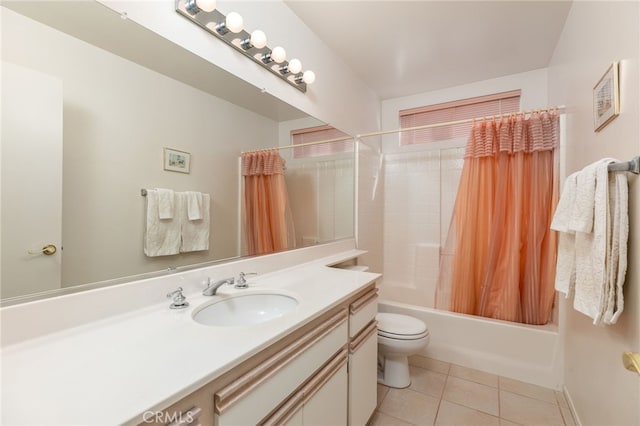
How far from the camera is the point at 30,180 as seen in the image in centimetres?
77

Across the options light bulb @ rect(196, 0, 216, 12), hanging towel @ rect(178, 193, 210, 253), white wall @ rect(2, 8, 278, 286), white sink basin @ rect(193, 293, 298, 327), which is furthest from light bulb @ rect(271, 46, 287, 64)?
white sink basin @ rect(193, 293, 298, 327)

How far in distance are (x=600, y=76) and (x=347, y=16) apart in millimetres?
1402

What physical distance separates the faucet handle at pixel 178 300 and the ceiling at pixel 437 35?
1764mm

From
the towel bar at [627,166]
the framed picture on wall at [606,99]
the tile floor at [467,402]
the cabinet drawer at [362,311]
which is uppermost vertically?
the framed picture on wall at [606,99]

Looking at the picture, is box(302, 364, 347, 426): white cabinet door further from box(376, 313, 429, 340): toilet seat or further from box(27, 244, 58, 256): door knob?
box(27, 244, 58, 256): door knob

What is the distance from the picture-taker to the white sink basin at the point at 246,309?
109 cm

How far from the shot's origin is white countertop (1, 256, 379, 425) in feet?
1.57

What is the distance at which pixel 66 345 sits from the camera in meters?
0.71

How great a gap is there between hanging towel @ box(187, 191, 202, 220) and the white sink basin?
0.40m

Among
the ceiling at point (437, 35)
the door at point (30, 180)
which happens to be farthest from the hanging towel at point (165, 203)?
the ceiling at point (437, 35)

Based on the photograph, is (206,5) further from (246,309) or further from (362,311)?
(362,311)

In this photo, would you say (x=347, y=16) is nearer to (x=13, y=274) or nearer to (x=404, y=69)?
(x=404, y=69)

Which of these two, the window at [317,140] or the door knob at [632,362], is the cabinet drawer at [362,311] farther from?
the window at [317,140]

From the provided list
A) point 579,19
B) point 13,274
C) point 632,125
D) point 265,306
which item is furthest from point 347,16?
point 13,274
